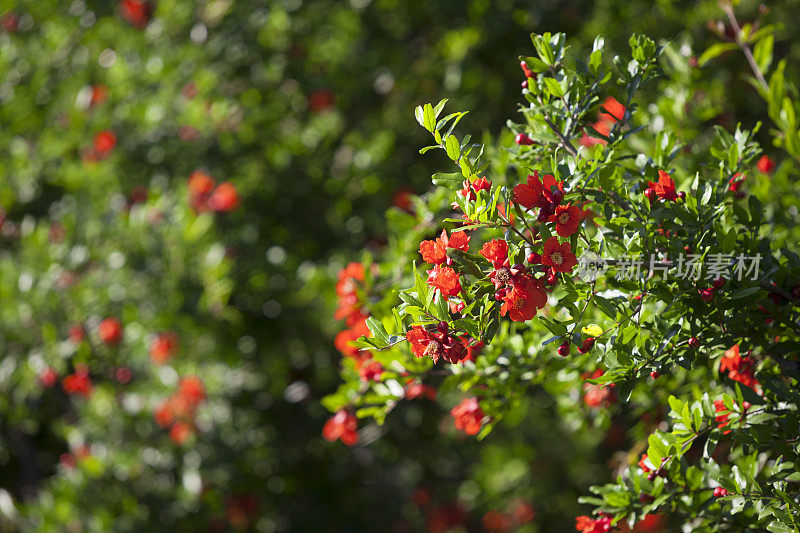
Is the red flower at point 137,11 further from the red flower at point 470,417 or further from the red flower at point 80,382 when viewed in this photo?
the red flower at point 470,417

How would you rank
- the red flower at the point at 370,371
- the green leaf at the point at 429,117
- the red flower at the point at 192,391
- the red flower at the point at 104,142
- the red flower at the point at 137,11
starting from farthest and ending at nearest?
the red flower at the point at 137,11, the red flower at the point at 104,142, the red flower at the point at 192,391, the red flower at the point at 370,371, the green leaf at the point at 429,117

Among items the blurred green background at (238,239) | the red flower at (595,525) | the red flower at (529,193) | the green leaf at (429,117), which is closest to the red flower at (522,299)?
the red flower at (529,193)

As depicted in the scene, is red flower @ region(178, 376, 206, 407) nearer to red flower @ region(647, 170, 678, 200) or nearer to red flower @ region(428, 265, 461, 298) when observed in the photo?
red flower @ region(428, 265, 461, 298)

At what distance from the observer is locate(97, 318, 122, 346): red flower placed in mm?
2873

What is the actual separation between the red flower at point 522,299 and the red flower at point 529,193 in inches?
4.3

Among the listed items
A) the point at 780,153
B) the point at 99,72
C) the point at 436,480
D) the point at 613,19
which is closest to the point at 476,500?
the point at 436,480

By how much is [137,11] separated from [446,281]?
118 inches

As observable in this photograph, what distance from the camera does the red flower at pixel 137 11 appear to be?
3.36 meters

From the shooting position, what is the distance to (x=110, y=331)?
→ 9.41 ft

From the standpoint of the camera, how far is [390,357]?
54.7 inches

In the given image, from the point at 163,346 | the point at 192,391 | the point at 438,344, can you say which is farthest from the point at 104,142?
the point at 438,344

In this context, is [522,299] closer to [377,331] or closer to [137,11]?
[377,331]

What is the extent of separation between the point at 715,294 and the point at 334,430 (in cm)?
82

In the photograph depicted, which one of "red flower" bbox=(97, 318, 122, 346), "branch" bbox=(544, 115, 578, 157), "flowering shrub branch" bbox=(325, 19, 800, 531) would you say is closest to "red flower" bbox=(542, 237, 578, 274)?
"flowering shrub branch" bbox=(325, 19, 800, 531)
